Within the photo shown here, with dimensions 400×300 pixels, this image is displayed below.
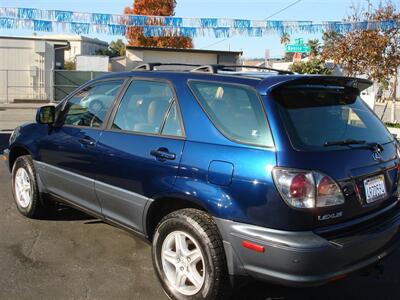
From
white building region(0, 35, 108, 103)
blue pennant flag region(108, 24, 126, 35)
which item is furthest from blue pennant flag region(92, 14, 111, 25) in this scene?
white building region(0, 35, 108, 103)

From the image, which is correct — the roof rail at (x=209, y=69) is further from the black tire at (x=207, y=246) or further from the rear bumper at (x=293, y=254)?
the rear bumper at (x=293, y=254)

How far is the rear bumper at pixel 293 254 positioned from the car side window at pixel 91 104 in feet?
5.88

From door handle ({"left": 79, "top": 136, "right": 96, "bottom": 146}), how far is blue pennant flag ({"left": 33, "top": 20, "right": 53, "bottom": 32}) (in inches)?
592

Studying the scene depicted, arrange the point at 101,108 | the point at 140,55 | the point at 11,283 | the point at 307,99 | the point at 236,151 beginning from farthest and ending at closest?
the point at 140,55 < the point at 101,108 < the point at 11,283 < the point at 307,99 < the point at 236,151

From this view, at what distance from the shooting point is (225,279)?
3152mm

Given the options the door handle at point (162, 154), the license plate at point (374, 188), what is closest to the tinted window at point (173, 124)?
the door handle at point (162, 154)

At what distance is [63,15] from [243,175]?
16.7 meters

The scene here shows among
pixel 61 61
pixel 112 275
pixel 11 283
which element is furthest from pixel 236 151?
pixel 61 61

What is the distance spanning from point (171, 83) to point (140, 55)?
106ft

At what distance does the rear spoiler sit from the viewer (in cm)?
317

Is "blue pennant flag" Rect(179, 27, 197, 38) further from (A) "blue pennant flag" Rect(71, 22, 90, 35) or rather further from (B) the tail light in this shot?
(B) the tail light

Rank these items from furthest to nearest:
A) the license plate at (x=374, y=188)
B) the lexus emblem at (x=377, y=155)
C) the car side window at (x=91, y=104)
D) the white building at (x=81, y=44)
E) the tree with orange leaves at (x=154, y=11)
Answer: the white building at (x=81, y=44) → the tree with orange leaves at (x=154, y=11) → the car side window at (x=91, y=104) → the lexus emblem at (x=377, y=155) → the license plate at (x=374, y=188)

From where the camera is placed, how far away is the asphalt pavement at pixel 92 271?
3.66 metres

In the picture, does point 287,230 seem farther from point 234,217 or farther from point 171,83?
point 171,83
